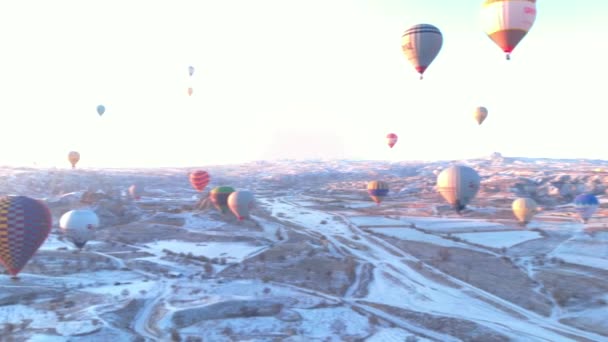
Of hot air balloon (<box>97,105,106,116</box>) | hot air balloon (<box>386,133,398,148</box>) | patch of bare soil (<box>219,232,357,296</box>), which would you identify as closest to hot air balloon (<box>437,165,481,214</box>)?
patch of bare soil (<box>219,232,357,296</box>)

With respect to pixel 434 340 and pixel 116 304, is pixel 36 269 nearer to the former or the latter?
pixel 116 304

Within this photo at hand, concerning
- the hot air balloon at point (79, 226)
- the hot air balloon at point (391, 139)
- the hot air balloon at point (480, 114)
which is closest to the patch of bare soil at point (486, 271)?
the hot air balloon at point (79, 226)

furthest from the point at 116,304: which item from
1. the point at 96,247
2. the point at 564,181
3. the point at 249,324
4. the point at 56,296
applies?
the point at 564,181

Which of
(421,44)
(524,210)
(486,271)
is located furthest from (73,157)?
(486,271)

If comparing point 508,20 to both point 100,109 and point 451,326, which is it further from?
point 100,109

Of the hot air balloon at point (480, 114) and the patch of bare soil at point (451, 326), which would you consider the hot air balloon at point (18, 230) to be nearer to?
the patch of bare soil at point (451, 326)

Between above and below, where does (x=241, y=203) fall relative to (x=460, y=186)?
below
